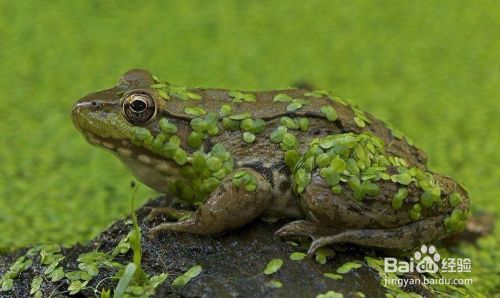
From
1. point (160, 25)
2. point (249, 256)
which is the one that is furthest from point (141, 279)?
point (160, 25)

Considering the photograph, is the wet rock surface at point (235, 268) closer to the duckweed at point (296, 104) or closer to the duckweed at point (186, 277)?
the duckweed at point (186, 277)

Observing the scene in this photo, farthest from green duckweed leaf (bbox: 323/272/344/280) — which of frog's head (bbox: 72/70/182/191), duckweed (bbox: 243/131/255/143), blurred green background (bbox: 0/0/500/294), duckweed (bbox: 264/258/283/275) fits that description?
blurred green background (bbox: 0/0/500/294)

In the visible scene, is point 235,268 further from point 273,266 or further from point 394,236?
point 394,236

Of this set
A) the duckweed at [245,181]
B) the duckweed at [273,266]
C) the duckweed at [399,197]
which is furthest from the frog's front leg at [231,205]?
the duckweed at [399,197]

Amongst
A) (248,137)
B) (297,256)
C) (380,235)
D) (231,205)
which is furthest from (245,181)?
(380,235)

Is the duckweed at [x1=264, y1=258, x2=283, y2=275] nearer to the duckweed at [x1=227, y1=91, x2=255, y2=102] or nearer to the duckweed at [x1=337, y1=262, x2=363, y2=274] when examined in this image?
the duckweed at [x1=337, y1=262, x2=363, y2=274]

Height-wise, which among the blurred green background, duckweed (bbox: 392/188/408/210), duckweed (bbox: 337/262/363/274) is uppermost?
the blurred green background
